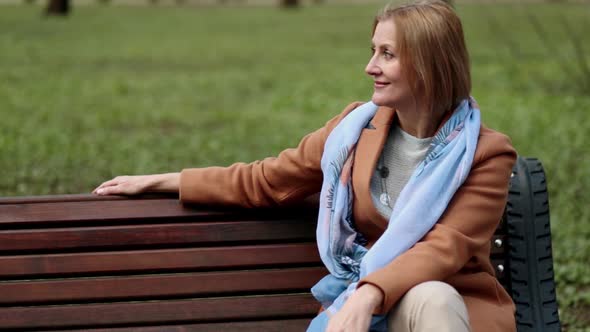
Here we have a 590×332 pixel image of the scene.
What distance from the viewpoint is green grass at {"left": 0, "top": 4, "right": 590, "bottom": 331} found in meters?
8.40

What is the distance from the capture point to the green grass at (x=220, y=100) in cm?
840

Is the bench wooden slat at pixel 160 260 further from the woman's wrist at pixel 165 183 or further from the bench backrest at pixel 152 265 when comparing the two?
the woman's wrist at pixel 165 183

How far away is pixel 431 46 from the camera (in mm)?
3094

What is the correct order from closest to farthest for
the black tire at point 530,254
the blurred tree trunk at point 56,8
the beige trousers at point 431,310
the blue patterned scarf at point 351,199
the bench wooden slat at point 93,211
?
the beige trousers at point 431,310 → the blue patterned scarf at point 351,199 → the bench wooden slat at point 93,211 → the black tire at point 530,254 → the blurred tree trunk at point 56,8

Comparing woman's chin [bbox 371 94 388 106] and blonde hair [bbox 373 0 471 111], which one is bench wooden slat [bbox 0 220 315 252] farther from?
blonde hair [bbox 373 0 471 111]

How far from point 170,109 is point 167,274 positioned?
8.95m

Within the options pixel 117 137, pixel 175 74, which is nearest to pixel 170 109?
pixel 117 137

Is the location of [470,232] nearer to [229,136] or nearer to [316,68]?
[229,136]

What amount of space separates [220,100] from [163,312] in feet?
32.9

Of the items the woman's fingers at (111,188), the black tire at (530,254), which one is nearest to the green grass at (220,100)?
the black tire at (530,254)

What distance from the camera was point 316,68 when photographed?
17.0 meters

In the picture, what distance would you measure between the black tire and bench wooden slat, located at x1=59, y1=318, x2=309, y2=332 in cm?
71

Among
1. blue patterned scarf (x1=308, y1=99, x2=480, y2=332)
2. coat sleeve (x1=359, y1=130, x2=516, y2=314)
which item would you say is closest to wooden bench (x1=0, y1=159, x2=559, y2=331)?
blue patterned scarf (x1=308, y1=99, x2=480, y2=332)

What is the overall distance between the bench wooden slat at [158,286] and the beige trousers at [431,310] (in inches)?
23.7
